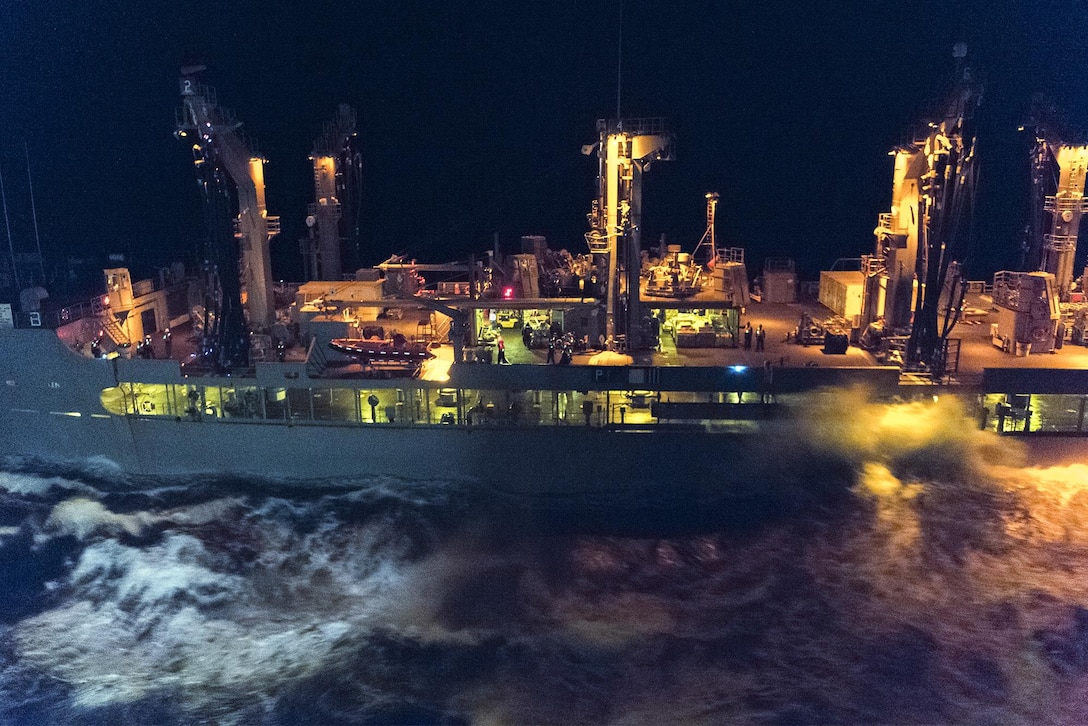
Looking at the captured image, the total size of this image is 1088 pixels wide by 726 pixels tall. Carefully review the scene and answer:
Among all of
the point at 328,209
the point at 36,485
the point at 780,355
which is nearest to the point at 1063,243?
the point at 780,355

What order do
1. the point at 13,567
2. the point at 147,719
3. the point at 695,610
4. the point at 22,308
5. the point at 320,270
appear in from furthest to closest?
the point at 320,270
the point at 22,308
the point at 13,567
the point at 695,610
the point at 147,719

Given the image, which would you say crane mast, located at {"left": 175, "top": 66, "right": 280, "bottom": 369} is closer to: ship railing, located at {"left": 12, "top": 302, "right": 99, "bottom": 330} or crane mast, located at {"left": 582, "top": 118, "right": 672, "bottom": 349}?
ship railing, located at {"left": 12, "top": 302, "right": 99, "bottom": 330}

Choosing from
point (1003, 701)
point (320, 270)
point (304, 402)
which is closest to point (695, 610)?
point (1003, 701)

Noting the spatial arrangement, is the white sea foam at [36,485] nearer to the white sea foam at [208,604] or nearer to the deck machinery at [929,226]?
the white sea foam at [208,604]

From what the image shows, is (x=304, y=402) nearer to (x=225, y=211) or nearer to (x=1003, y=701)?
(x=225, y=211)

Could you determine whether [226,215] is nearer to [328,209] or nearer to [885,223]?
[328,209]
